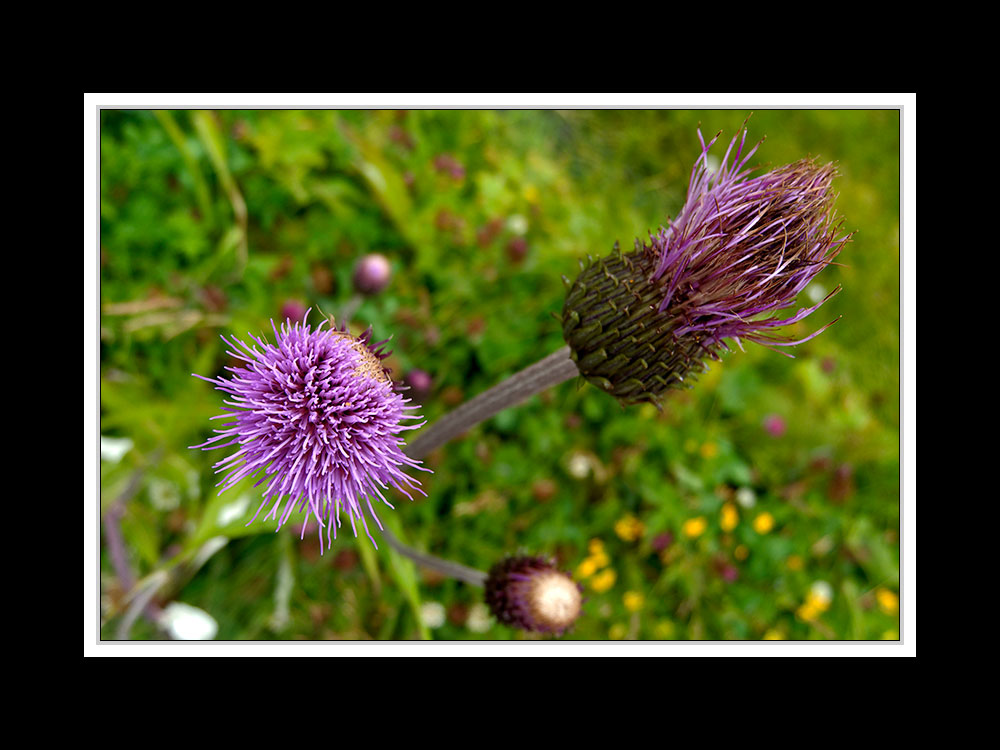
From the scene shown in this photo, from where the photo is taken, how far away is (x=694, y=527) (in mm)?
3607

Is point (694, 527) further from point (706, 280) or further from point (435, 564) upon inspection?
point (706, 280)

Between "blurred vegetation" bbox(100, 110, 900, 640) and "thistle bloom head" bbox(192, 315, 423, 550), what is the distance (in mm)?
1317

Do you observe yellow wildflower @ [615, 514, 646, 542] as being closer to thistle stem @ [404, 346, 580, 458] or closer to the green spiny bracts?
thistle stem @ [404, 346, 580, 458]

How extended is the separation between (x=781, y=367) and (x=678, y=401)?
824 mm

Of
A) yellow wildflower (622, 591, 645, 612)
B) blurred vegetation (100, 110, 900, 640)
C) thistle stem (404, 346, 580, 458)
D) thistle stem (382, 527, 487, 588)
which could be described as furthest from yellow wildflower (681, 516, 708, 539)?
thistle stem (404, 346, 580, 458)

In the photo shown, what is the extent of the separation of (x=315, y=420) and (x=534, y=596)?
107cm

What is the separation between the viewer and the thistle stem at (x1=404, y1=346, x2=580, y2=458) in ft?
6.72

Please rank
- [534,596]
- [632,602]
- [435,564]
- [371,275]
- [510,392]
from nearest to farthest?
[510,392] → [534,596] → [435,564] → [371,275] → [632,602]

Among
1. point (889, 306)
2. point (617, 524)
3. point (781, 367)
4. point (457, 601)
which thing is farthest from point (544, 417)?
point (889, 306)

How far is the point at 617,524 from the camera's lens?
3.65 m

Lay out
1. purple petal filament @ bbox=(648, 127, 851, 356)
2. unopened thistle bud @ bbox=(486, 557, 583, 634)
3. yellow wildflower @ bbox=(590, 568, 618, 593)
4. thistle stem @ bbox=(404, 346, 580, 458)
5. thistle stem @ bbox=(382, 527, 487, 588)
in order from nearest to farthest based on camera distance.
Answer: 1. purple petal filament @ bbox=(648, 127, 851, 356)
2. thistle stem @ bbox=(404, 346, 580, 458)
3. unopened thistle bud @ bbox=(486, 557, 583, 634)
4. thistle stem @ bbox=(382, 527, 487, 588)
5. yellow wildflower @ bbox=(590, 568, 618, 593)

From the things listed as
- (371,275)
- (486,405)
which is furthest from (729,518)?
(371,275)

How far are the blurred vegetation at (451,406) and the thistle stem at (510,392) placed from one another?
3.36ft

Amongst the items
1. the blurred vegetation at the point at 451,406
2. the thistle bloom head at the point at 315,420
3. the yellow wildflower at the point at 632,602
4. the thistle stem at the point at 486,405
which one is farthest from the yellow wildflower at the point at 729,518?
the thistle bloom head at the point at 315,420
